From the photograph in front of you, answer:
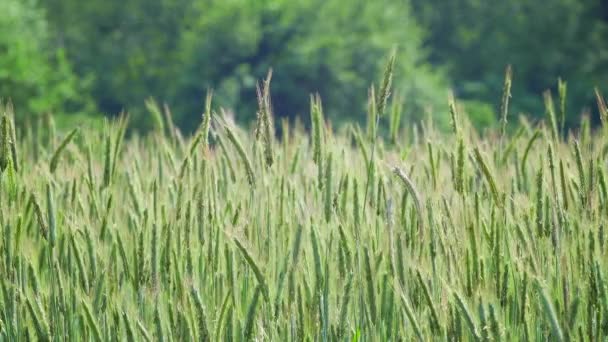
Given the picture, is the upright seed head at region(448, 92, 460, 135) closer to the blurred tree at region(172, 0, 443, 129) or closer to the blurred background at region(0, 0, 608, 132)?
the blurred background at region(0, 0, 608, 132)

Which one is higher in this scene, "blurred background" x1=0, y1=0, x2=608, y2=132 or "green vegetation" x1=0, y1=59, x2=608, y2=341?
"blurred background" x1=0, y1=0, x2=608, y2=132

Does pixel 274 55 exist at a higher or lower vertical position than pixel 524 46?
lower

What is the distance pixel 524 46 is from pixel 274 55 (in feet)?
30.4

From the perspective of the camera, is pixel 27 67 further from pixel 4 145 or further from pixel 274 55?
pixel 4 145

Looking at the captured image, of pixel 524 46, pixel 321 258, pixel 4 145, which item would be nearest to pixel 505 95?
Result: pixel 321 258

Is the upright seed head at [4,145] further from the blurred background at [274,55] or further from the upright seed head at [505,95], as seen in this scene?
the blurred background at [274,55]

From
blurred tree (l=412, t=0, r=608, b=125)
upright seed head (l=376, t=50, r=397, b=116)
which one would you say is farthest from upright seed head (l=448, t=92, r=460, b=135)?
blurred tree (l=412, t=0, r=608, b=125)

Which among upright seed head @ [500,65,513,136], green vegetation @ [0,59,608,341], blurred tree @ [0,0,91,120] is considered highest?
blurred tree @ [0,0,91,120]

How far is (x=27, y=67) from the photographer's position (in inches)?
828

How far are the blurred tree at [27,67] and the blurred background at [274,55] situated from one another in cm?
6

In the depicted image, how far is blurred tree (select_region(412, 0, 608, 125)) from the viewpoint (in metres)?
30.4

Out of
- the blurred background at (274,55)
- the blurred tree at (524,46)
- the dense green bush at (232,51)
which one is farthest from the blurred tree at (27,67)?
the blurred tree at (524,46)

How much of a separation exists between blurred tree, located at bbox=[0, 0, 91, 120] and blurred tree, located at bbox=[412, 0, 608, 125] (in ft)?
41.6

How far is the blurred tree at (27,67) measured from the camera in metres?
20.8
